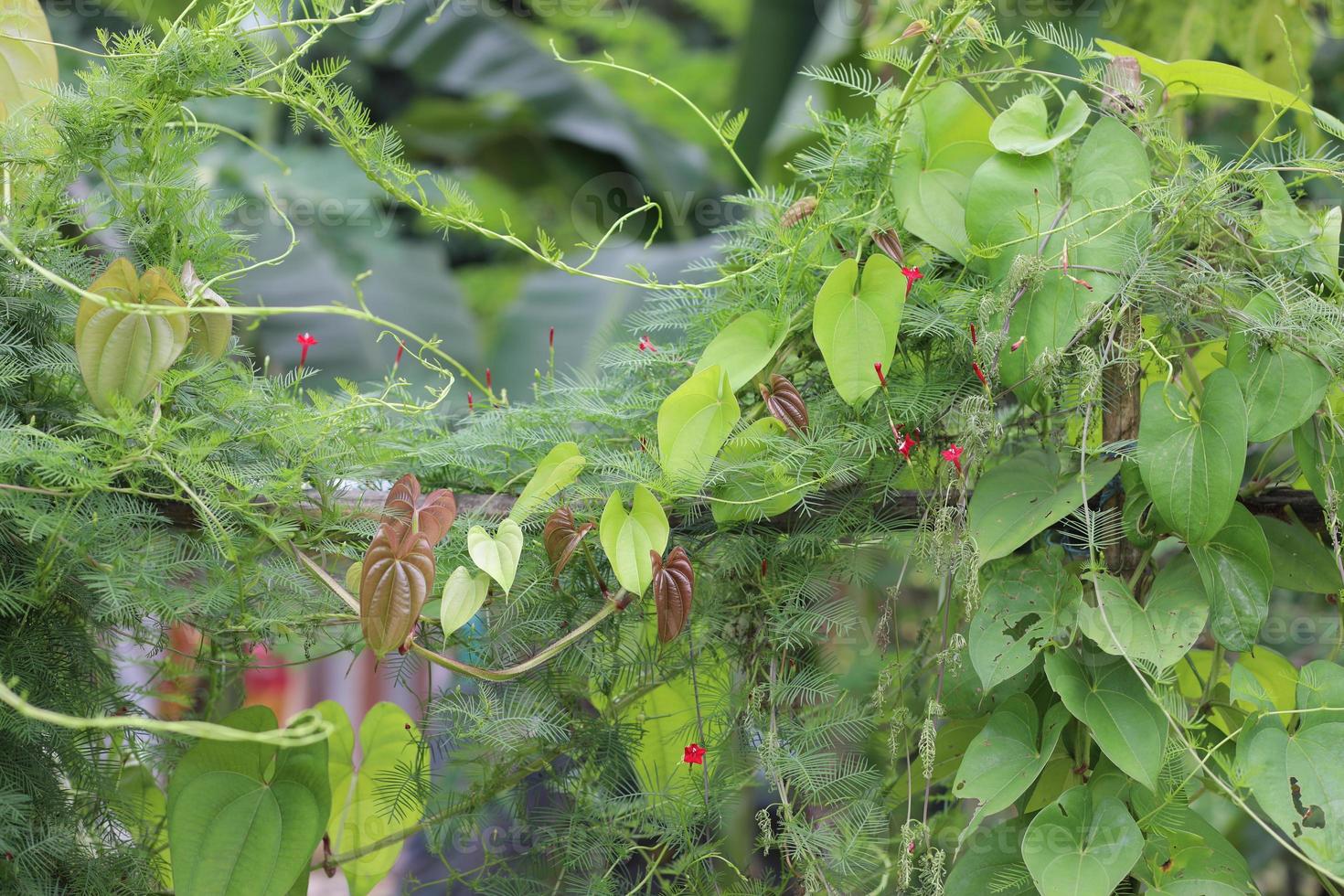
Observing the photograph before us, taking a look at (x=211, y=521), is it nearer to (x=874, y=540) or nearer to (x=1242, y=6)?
(x=874, y=540)

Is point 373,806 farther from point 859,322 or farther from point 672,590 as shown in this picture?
point 859,322

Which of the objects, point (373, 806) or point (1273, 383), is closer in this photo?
point (1273, 383)

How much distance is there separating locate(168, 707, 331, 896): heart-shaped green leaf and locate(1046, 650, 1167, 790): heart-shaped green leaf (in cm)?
41

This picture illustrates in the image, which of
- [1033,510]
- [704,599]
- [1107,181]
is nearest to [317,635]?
[704,599]

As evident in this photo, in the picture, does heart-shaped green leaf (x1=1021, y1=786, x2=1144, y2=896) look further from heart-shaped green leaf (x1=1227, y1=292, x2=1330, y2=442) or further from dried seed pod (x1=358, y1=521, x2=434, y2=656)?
dried seed pod (x1=358, y1=521, x2=434, y2=656)

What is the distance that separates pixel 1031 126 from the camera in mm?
577

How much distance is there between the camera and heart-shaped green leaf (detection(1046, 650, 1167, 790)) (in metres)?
0.50

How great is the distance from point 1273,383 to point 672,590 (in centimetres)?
34

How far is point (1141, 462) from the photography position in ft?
1.67

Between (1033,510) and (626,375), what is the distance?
0.92 ft
